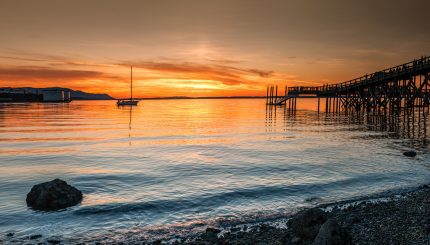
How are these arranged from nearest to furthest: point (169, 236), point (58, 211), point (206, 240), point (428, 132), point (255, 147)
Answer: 1. point (206, 240)
2. point (169, 236)
3. point (58, 211)
4. point (255, 147)
5. point (428, 132)

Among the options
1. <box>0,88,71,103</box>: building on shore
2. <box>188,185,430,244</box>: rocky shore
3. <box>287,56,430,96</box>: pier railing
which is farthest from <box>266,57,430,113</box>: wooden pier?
<box>0,88,71,103</box>: building on shore

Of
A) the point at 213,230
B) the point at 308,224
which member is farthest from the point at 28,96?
the point at 308,224

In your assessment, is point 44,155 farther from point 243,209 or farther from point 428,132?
point 428,132

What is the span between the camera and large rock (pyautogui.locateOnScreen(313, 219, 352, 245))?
275 inches

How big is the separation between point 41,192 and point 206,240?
6.46m

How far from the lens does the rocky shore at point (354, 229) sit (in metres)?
7.77

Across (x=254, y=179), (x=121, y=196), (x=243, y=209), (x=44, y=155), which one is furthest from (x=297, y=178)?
(x=44, y=155)

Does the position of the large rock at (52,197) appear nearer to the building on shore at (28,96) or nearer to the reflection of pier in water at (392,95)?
the reflection of pier in water at (392,95)

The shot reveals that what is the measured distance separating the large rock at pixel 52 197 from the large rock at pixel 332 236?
863cm

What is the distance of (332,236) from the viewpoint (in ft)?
22.9

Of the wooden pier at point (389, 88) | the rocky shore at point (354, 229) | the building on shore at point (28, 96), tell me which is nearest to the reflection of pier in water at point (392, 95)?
the wooden pier at point (389, 88)

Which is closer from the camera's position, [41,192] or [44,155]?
[41,192]

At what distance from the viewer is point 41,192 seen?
38.6 ft

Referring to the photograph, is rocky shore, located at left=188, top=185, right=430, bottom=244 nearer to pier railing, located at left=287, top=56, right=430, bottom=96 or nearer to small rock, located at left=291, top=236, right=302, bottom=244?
small rock, located at left=291, top=236, right=302, bottom=244
